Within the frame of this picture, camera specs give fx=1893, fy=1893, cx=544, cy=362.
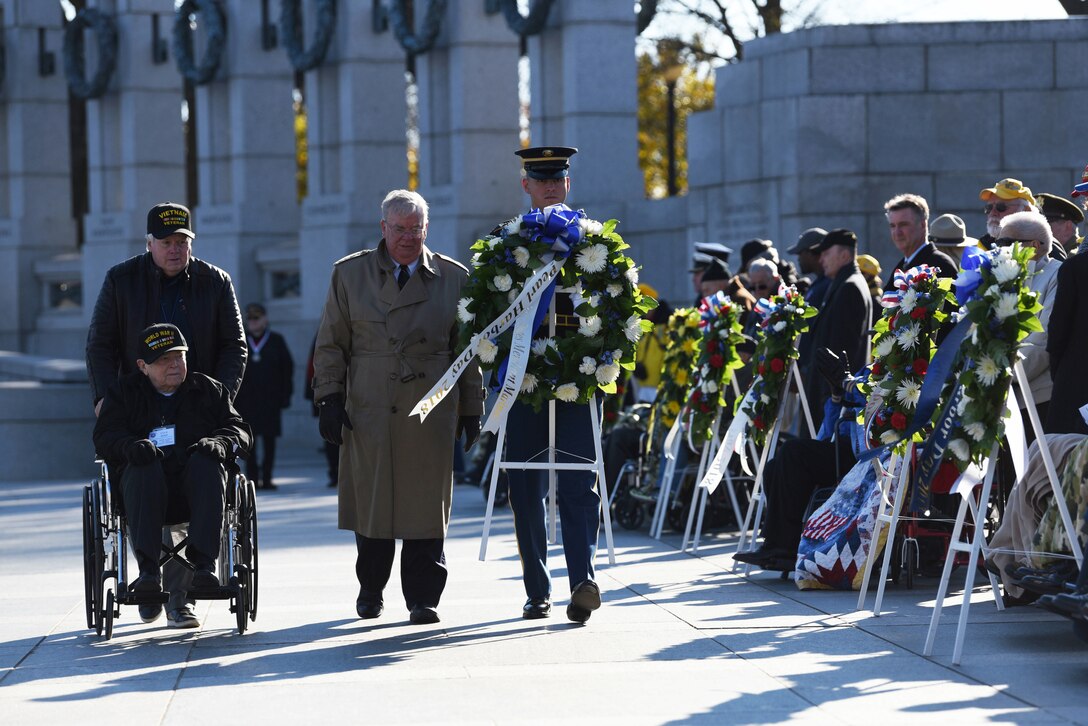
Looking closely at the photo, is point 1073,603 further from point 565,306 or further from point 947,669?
point 565,306

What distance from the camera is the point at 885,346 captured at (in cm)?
869

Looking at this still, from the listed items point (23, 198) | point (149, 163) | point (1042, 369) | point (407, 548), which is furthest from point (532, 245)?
point (23, 198)

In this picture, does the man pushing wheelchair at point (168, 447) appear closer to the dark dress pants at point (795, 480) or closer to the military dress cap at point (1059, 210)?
the dark dress pants at point (795, 480)

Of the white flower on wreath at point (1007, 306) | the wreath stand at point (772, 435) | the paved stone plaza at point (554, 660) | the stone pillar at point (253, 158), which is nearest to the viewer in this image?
the paved stone plaza at point (554, 660)

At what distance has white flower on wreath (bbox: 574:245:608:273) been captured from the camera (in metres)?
8.50

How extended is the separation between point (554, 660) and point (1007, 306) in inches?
89.1

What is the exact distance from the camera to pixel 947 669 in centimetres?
719

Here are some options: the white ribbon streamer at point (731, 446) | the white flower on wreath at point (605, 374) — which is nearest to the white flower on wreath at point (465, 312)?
the white flower on wreath at point (605, 374)

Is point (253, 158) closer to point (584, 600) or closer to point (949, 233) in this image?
point (949, 233)

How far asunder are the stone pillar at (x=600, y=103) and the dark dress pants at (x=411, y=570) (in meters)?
11.6

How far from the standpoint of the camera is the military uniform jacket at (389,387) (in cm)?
864

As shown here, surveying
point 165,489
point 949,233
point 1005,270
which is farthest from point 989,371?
point 949,233

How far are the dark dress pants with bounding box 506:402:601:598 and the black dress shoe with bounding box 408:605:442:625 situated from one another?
0.45m

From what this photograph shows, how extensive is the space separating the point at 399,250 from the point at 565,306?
2.64 feet
